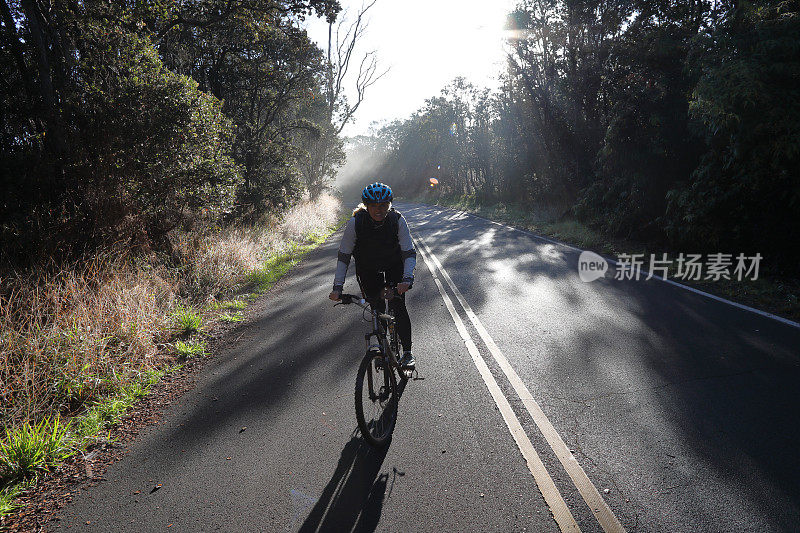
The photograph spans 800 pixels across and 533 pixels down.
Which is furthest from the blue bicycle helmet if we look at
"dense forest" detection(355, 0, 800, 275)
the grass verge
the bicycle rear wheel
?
"dense forest" detection(355, 0, 800, 275)

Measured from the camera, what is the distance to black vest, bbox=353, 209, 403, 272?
12.9 ft

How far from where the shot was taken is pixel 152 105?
772 centimetres

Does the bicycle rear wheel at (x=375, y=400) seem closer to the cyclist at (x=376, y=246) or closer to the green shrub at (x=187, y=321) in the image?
the cyclist at (x=376, y=246)

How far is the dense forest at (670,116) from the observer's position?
737 centimetres

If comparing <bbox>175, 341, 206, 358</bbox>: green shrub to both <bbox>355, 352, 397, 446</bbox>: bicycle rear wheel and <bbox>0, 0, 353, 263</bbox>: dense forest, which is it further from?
<bbox>355, 352, 397, 446</bbox>: bicycle rear wheel

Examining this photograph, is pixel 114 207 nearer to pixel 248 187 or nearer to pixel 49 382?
pixel 49 382

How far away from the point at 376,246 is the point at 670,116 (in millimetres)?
11573

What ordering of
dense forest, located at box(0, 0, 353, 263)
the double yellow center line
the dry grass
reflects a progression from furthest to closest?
dense forest, located at box(0, 0, 353, 263), the dry grass, the double yellow center line

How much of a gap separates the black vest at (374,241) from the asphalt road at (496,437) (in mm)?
1402

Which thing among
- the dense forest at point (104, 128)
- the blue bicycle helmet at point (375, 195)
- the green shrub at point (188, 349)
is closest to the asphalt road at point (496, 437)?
the green shrub at point (188, 349)

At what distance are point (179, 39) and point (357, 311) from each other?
975 cm

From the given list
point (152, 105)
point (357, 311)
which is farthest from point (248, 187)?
point (357, 311)

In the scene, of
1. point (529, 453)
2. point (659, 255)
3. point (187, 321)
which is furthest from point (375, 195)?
point (659, 255)

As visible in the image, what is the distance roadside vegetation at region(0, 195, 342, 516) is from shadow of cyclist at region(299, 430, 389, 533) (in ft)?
6.98
